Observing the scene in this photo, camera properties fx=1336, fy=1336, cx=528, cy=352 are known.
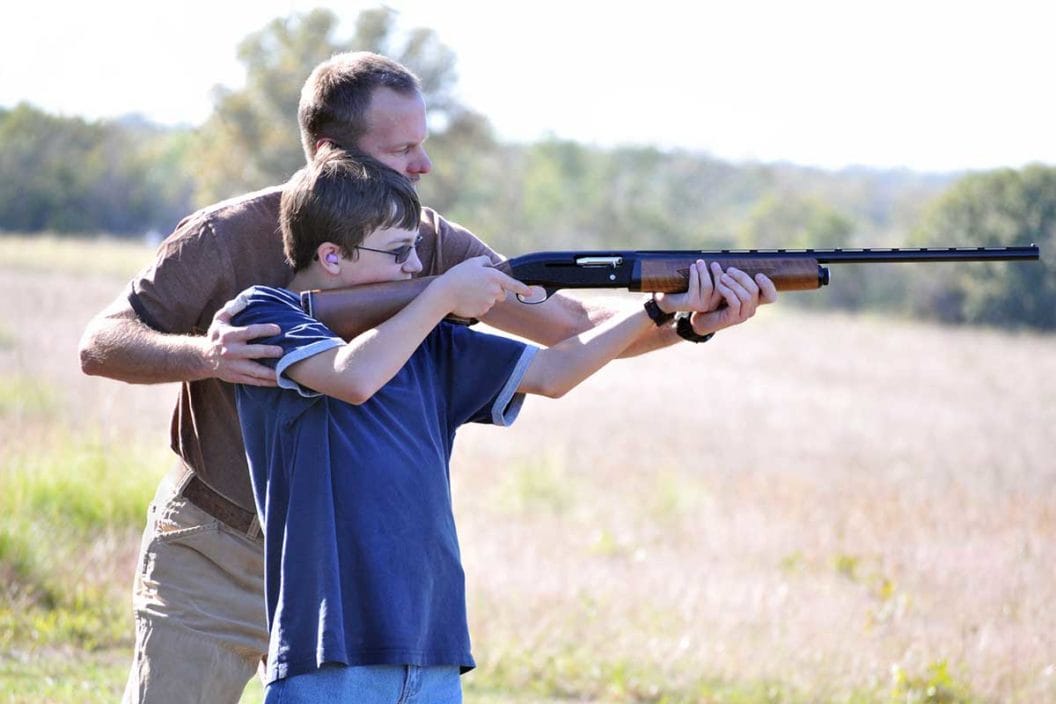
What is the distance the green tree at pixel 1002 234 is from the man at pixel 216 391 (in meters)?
15.1

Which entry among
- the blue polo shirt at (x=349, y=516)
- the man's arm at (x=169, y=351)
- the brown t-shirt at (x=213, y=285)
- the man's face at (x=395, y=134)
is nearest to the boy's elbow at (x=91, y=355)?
the man's arm at (x=169, y=351)

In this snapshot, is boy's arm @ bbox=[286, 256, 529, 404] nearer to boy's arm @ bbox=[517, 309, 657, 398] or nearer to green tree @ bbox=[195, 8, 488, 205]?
boy's arm @ bbox=[517, 309, 657, 398]

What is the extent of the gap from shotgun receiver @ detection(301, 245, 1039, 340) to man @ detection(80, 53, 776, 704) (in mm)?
119

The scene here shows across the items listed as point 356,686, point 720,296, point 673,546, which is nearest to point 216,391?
point 356,686

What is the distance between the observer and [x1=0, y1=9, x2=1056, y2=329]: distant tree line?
71.4 ft

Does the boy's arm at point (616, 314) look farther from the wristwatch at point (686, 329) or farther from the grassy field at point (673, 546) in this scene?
the grassy field at point (673, 546)

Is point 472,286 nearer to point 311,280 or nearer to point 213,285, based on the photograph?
point 311,280

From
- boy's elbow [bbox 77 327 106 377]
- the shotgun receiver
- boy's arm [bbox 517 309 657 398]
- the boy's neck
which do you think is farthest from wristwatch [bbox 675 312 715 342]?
boy's elbow [bbox 77 327 106 377]

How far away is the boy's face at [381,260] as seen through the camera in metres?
3.43

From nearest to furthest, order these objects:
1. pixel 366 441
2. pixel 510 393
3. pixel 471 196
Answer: pixel 366 441 < pixel 510 393 < pixel 471 196

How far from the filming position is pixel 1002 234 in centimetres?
1902

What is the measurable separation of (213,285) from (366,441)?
906 millimetres

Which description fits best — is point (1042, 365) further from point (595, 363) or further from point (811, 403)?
point (595, 363)

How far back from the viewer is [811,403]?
20562 millimetres
